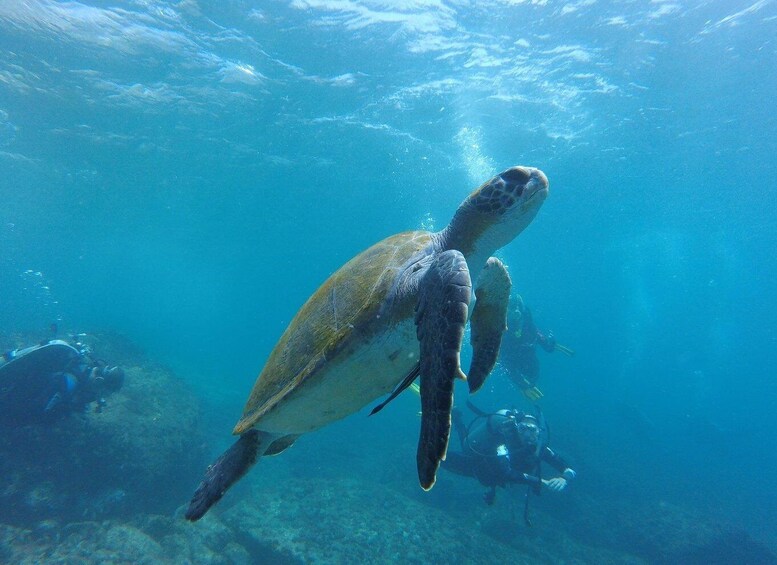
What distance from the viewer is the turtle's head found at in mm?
2354

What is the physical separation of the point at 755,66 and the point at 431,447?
18999 mm

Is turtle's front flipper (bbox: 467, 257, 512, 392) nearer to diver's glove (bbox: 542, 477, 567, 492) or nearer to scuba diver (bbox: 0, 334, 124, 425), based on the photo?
diver's glove (bbox: 542, 477, 567, 492)

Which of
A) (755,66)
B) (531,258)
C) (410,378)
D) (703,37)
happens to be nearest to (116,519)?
(410,378)

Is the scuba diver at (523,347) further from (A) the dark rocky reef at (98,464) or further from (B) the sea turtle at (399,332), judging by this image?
(B) the sea turtle at (399,332)

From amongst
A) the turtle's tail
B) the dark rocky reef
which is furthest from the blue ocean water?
the turtle's tail

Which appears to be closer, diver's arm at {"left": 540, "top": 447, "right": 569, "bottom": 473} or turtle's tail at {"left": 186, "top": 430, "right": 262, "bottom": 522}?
turtle's tail at {"left": 186, "top": 430, "right": 262, "bottom": 522}

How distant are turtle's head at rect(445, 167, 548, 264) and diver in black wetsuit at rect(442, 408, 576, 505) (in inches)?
222

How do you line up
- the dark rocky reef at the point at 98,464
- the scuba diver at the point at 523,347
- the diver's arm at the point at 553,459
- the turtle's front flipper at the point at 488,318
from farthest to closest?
1. the scuba diver at the point at 523,347
2. the diver's arm at the point at 553,459
3. the dark rocky reef at the point at 98,464
4. the turtle's front flipper at the point at 488,318

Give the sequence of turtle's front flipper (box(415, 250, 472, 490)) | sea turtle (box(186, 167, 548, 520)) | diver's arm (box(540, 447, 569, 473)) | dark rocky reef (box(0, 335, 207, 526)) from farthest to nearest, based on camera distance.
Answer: diver's arm (box(540, 447, 569, 473))
dark rocky reef (box(0, 335, 207, 526))
sea turtle (box(186, 167, 548, 520))
turtle's front flipper (box(415, 250, 472, 490))

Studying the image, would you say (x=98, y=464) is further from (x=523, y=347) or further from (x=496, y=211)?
(x=523, y=347)

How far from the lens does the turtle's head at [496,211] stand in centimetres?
235

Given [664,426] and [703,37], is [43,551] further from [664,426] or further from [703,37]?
[664,426]

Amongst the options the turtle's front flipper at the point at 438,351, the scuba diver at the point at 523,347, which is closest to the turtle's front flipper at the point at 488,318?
the turtle's front flipper at the point at 438,351

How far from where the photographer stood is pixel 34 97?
14.7 metres
